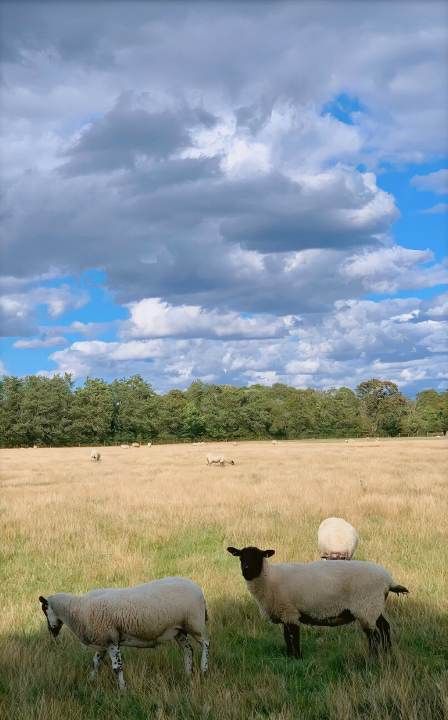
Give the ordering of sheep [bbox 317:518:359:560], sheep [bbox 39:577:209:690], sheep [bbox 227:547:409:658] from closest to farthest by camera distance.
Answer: sheep [bbox 39:577:209:690] < sheep [bbox 227:547:409:658] < sheep [bbox 317:518:359:560]

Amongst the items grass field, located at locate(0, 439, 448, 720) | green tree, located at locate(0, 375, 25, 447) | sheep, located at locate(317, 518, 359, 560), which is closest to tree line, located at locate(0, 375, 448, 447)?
green tree, located at locate(0, 375, 25, 447)

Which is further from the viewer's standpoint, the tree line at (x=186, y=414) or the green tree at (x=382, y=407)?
the green tree at (x=382, y=407)

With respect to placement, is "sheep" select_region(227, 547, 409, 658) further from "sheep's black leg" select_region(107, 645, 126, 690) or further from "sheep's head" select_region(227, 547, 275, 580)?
"sheep's black leg" select_region(107, 645, 126, 690)

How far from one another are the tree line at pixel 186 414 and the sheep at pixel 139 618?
100 metres

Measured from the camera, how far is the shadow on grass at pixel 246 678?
594cm

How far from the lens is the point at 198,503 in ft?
64.3

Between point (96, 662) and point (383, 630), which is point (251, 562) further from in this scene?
point (96, 662)

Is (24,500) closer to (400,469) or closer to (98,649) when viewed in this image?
(98,649)

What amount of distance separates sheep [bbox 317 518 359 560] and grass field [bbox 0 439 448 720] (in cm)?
91

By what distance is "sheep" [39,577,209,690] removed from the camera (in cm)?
672

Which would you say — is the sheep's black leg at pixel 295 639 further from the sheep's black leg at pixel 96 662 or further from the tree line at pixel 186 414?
the tree line at pixel 186 414

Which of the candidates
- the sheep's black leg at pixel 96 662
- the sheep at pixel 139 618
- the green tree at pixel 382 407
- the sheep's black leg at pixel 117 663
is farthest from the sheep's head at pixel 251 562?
the green tree at pixel 382 407

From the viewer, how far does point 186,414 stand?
11706 centimetres

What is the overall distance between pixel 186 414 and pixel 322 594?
110492mm
